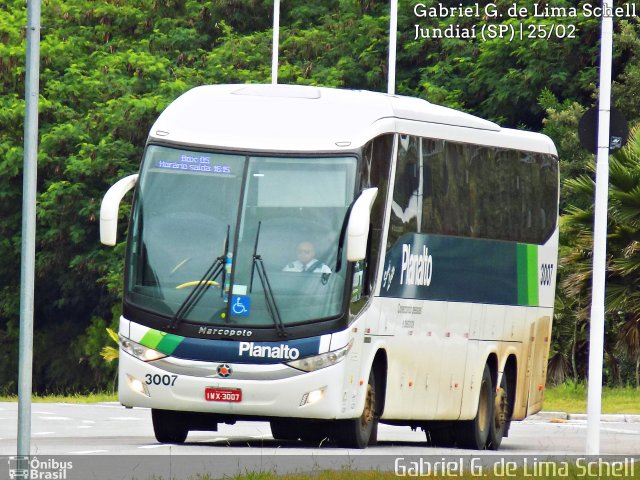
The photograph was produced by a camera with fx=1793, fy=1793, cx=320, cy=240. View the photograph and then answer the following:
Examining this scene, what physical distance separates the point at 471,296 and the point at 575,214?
826cm

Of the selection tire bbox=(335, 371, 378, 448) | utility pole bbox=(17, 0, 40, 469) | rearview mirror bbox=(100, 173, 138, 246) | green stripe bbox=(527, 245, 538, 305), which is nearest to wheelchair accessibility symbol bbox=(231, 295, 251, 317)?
rearview mirror bbox=(100, 173, 138, 246)

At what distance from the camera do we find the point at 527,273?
21.8m

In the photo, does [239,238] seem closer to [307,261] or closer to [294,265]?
[294,265]

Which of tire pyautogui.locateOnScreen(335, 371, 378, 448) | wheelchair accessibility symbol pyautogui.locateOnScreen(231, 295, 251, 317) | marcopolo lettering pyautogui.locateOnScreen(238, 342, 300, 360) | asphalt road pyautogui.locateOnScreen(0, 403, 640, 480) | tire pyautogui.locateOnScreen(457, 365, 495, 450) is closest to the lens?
asphalt road pyautogui.locateOnScreen(0, 403, 640, 480)

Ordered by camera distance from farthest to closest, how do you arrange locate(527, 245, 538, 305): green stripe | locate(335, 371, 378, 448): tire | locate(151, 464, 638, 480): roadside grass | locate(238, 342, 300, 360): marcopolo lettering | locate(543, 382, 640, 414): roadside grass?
1. locate(543, 382, 640, 414): roadside grass
2. locate(527, 245, 538, 305): green stripe
3. locate(335, 371, 378, 448): tire
4. locate(238, 342, 300, 360): marcopolo lettering
5. locate(151, 464, 638, 480): roadside grass

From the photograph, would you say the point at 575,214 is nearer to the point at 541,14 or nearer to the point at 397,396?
the point at 397,396

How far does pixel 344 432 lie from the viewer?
18203 millimetres

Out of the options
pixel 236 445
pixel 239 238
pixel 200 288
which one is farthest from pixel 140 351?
pixel 236 445

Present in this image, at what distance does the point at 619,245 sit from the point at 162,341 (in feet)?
37.9

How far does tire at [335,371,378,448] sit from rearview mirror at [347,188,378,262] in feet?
5.72

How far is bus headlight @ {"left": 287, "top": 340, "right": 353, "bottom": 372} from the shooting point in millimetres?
17281

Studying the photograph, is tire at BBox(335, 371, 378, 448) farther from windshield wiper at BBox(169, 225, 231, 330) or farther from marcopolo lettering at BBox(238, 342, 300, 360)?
windshield wiper at BBox(169, 225, 231, 330)

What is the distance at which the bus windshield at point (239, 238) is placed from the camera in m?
17.4

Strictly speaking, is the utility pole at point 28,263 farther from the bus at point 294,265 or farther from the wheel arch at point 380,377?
the wheel arch at point 380,377
